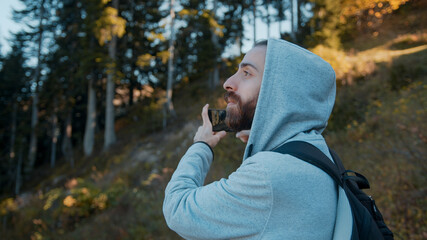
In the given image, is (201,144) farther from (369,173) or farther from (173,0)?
(173,0)

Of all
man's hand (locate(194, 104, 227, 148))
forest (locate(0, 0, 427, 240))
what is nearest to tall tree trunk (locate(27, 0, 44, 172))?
forest (locate(0, 0, 427, 240))

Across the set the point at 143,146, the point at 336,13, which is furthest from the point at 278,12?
the point at 143,146

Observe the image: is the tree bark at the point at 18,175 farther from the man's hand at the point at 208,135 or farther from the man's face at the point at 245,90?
the man's face at the point at 245,90

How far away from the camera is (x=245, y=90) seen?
1.37 metres

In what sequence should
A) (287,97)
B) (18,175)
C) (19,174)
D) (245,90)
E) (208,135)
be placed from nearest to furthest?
1. (287,97)
2. (245,90)
3. (208,135)
4. (18,175)
5. (19,174)

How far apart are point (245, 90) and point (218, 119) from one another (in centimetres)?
31

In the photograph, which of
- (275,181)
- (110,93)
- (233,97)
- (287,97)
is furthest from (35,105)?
(275,181)

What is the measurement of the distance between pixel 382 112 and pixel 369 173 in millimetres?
3025

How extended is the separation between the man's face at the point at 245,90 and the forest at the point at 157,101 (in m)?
2.88

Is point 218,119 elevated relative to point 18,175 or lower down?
elevated

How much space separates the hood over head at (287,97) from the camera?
3.88 feet

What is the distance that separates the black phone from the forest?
2.70 m

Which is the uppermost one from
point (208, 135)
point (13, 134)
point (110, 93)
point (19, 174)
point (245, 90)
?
point (245, 90)

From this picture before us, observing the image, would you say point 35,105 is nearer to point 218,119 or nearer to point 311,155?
point 218,119
